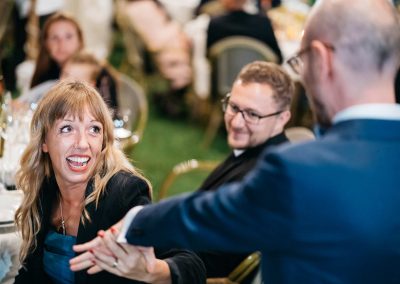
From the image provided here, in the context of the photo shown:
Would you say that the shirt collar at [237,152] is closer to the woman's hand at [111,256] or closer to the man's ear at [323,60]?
the woman's hand at [111,256]

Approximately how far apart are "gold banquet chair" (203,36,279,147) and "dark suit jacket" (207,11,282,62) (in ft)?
0.11

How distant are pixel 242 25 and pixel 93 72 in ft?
5.59

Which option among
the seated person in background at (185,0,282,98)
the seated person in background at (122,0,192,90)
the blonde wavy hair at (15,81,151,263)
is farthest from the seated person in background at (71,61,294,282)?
the seated person in background at (122,0,192,90)

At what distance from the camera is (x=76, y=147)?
247cm

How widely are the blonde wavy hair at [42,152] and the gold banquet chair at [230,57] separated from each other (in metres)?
2.96

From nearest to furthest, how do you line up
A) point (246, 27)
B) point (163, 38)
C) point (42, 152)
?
point (42, 152) < point (246, 27) < point (163, 38)

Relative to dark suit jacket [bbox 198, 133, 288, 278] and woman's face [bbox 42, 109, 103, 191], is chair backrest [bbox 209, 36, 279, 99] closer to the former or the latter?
dark suit jacket [bbox 198, 133, 288, 278]

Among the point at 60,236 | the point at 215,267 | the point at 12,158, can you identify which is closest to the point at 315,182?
the point at 60,236

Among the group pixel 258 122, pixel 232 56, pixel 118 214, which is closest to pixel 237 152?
pixel 258 122

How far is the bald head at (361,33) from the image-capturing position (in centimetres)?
155

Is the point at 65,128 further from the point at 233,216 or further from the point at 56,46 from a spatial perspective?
the point at 56,46

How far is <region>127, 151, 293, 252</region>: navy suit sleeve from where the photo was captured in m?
1.49

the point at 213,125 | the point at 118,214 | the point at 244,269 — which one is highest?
the point at 118,214

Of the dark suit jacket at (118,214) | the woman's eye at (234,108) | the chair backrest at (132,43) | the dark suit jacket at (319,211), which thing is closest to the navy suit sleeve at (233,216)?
the dark suit jacket at (319,211)
